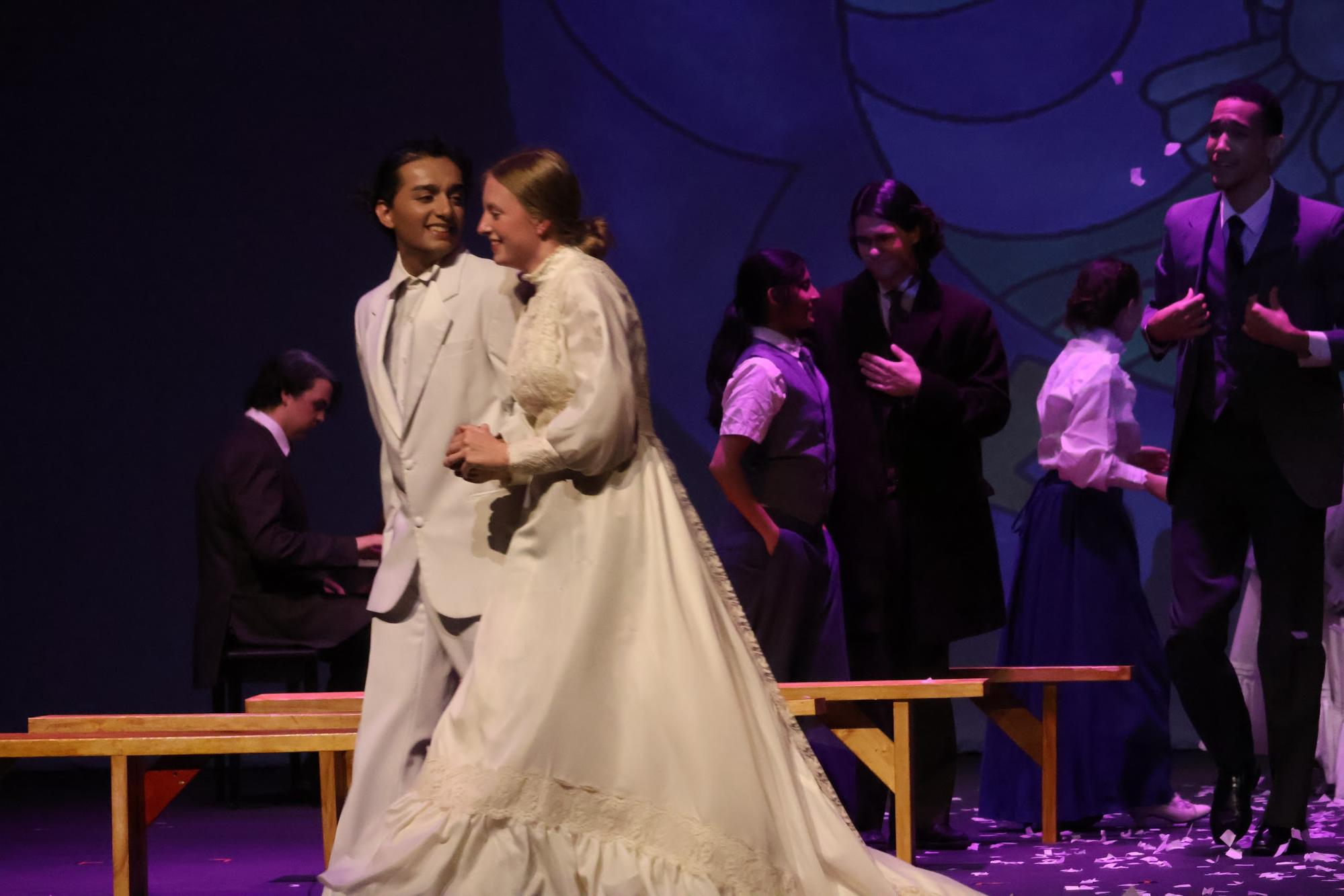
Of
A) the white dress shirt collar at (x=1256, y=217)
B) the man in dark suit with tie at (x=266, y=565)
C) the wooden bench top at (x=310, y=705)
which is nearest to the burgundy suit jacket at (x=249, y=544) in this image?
the man in dark suit with tie at (x=266, y=565)

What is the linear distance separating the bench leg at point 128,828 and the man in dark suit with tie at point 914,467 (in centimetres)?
183

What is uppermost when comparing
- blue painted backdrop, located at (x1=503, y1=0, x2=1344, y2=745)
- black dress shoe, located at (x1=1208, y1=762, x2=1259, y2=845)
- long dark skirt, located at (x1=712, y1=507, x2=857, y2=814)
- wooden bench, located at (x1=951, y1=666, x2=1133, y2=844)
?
blue painted backdrop, located at (x1=503, y1=0, x2=1344, y2=745)

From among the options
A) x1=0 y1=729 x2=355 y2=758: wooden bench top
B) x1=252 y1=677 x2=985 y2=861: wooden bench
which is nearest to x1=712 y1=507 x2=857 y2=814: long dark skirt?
x1=252 y1=677 x2=985 y2=861: wooden bench

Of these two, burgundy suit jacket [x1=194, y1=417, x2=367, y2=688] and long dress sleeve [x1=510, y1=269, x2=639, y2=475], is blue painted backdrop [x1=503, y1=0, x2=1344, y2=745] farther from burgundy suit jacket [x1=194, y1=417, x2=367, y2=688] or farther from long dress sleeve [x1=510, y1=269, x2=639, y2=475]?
long dress sleeve [x1=510, y1=269, x2=639, y2=475]

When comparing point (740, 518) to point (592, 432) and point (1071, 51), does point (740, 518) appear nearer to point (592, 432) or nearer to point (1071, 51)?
point (592, 432)

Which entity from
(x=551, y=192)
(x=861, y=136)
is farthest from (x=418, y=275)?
(x=861, y=136)

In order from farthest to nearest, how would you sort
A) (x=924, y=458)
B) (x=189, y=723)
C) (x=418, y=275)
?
1. (x=924, y=458)
2. (x=189, y=723)
3. (x=418, y=275)

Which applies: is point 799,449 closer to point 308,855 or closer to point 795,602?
point 795,602

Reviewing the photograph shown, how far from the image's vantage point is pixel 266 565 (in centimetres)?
562

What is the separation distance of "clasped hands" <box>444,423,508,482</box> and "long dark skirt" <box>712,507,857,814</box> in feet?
5.34

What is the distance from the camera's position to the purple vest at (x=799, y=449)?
436 centimetres

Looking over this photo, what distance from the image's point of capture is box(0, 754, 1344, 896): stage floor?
368 centimetres

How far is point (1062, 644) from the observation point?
5.03m

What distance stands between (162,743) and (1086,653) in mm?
2718
